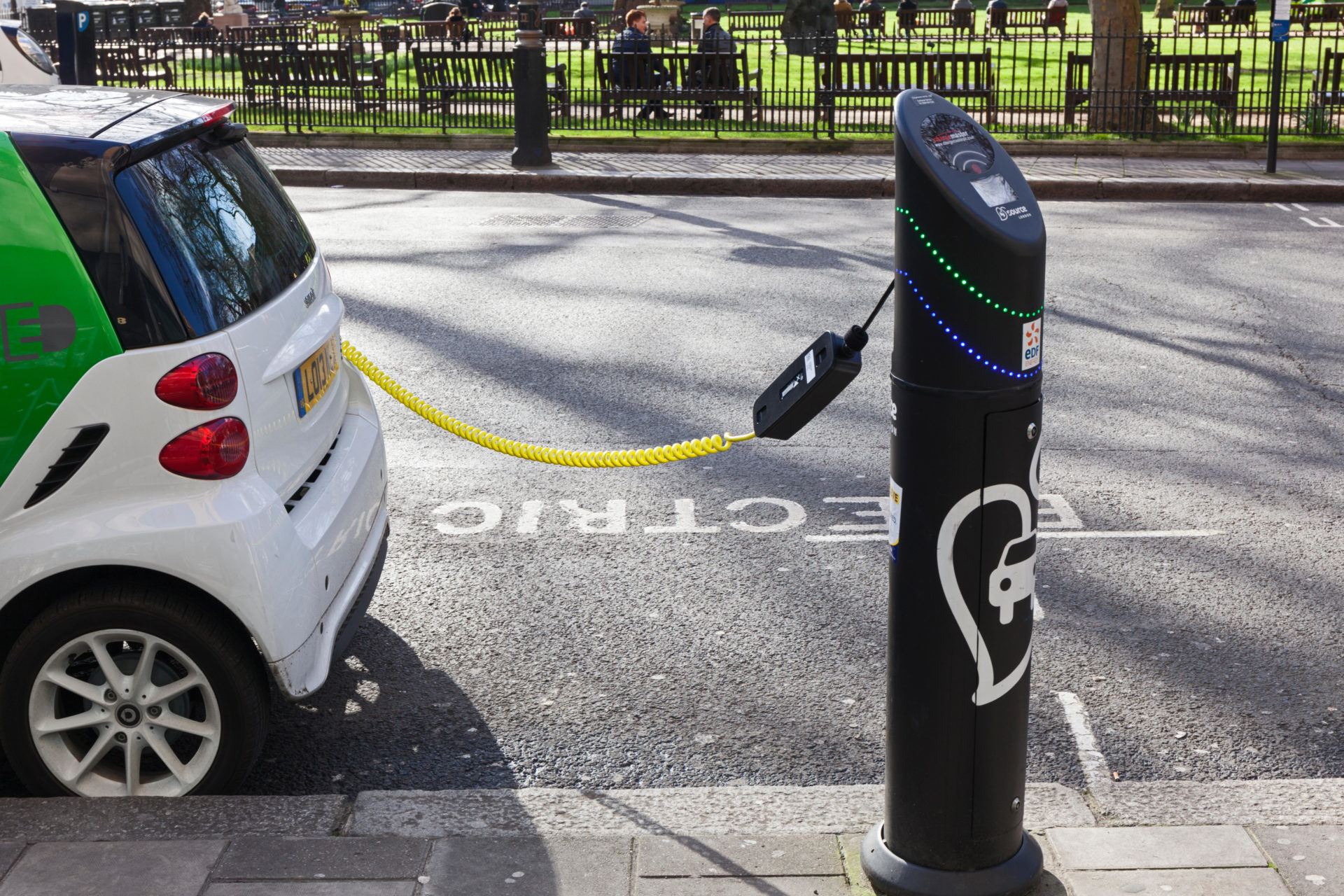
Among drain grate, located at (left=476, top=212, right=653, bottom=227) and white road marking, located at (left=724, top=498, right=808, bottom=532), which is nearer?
white road marking, located at (left=724, top=498, right=808, bottom=532)

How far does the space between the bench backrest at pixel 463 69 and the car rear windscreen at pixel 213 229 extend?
15.3 meters

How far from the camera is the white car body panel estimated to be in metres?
3.14

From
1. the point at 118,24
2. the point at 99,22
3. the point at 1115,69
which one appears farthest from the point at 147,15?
the point at 1115,69

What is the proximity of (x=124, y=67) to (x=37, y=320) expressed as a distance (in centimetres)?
2162

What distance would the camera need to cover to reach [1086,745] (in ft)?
12.4

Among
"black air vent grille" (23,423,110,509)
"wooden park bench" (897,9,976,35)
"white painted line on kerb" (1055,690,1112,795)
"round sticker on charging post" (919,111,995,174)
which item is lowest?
"white painted line on kerb" (1055,690,1112,795)

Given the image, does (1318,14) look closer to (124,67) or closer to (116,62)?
(124,67)

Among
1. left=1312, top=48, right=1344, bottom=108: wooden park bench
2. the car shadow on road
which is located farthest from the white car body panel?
left=1312, top=48, right=1344, bottom=108: wooden park bench

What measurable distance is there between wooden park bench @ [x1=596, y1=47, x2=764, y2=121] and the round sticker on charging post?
621 inches

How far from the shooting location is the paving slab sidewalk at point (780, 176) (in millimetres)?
14109

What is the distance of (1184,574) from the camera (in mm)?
4945

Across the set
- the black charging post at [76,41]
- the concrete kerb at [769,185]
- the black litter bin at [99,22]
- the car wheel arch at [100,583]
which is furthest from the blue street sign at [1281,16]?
the black litter bin at [99,22]

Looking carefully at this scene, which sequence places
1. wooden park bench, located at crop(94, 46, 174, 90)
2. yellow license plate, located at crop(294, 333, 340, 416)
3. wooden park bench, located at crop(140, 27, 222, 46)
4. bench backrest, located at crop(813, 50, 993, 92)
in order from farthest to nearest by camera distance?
wooden park bench, located at crop(94, 46, 174, 90) < wooden park bench, located at crop(140, 27, 222, 46) < bench backrest, located at crop(813, 50, 993, 92) < yellow license plate, located at crop(294, 333, 340, 416)

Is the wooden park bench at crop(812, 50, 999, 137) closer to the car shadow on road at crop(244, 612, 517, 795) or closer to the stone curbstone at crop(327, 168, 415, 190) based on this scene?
the stone curbstone at crop(327, 168, 415, 190)
